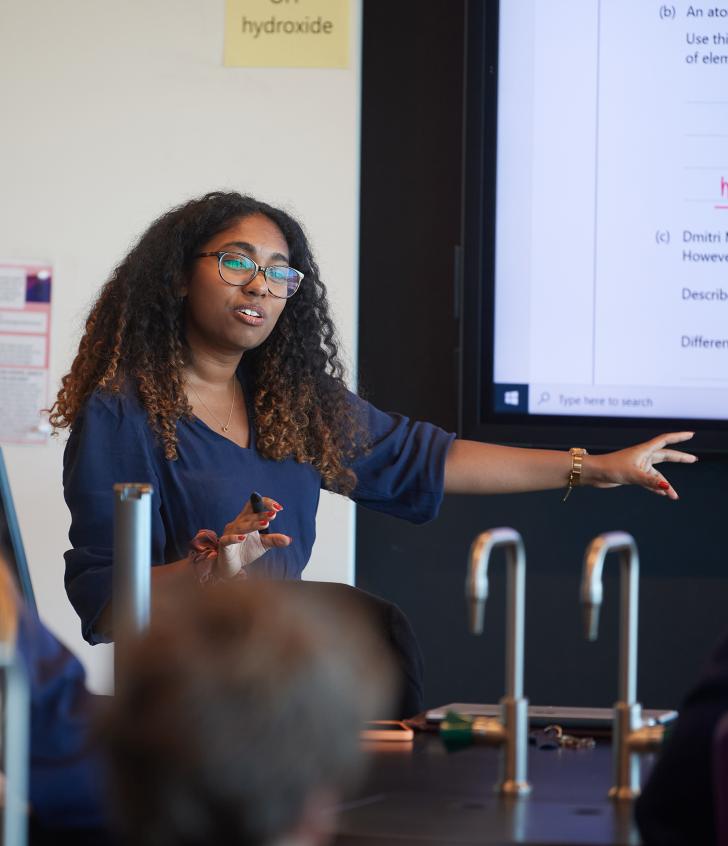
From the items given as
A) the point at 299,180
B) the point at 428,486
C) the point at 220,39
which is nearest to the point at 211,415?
the point at 428,486

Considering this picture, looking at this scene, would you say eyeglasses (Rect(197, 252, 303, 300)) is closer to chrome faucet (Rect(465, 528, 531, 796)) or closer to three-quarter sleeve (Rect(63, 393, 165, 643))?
three-quarter sleeve (Rect(63, 393, 165, 643))

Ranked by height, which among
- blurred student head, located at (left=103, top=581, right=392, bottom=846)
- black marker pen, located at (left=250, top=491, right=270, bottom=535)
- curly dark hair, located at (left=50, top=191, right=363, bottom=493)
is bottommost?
blurred student head, located at (left=103, top=581, right=392, bottom=846)

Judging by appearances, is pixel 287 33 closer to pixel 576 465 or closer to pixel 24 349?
pixel 24 349

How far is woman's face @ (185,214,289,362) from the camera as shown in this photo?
2221 millimetres

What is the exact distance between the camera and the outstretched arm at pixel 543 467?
2.24 meters

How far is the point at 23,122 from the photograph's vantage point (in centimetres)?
291

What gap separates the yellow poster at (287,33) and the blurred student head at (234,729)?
7.44 ft

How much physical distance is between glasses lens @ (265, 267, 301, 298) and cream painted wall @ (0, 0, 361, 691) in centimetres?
52

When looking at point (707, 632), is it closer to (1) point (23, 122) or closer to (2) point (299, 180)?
(2) point (299, 180)

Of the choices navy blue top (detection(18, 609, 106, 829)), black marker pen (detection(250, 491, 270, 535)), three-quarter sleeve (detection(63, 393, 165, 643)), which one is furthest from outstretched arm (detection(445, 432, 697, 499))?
navy blue top (detection(18, 609, 106, 829))

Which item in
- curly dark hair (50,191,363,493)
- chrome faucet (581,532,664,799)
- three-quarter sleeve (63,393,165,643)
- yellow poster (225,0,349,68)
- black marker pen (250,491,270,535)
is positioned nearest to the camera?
chrome faucet (581,532,664,799)

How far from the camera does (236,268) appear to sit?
2252 millimetres

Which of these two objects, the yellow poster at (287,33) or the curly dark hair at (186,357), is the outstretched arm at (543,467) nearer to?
the curly dark hair at (186,357)

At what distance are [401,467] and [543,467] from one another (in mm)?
265
